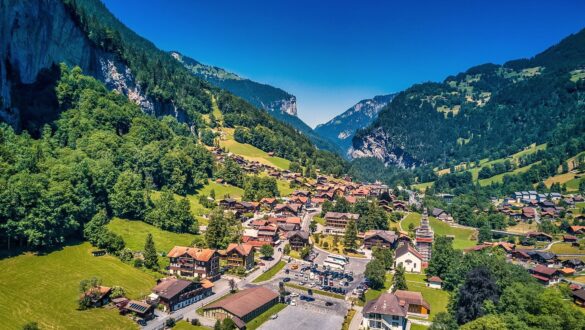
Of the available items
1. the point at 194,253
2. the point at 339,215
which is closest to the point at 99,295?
the point at 194,253

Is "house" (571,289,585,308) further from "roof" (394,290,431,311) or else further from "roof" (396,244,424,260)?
"roof" (396,244,424,260)

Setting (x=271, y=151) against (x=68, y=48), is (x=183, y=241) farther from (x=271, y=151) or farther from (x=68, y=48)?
(x=271, y=151)

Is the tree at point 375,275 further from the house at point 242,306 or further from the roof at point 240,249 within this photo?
the roof at point 240,249

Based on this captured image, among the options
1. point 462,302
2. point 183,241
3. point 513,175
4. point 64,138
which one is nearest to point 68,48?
point 64,138

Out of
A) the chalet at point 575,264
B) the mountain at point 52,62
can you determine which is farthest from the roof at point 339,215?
the mountain at point 52,62

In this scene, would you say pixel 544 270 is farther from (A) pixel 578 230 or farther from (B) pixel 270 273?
(B) pixel 270 273

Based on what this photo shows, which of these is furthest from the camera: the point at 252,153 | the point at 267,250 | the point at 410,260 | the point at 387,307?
the point at 252,153
